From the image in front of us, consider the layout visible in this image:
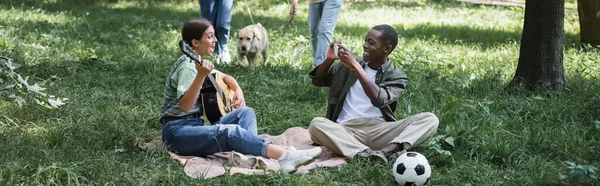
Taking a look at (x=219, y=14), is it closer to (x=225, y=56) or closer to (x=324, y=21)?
(x=225, y=56)

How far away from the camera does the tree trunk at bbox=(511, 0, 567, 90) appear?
7223 mm

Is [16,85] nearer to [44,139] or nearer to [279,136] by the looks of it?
[44,139]

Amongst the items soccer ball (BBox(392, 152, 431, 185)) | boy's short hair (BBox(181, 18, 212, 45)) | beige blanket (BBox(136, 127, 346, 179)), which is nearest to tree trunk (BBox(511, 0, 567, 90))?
beige blanket (BBox(136, 127, 346, 179))

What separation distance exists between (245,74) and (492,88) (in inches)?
105

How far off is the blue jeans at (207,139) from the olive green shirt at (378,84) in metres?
0.69

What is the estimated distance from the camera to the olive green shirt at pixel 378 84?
202 inches

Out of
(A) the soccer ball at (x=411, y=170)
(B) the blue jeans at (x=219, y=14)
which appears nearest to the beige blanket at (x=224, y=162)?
(A) the soccer ball at (x=411, y=170)

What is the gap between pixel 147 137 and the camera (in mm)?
5660

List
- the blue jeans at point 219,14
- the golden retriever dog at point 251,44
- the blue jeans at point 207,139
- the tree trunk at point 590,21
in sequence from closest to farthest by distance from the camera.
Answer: the blue jeans at point 207,139 < the golden retriever dog at point 251,44 < the blue jeans at point 219,14 < the tree trunk at point 590,21

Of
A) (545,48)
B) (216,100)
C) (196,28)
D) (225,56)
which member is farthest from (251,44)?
(196,28)

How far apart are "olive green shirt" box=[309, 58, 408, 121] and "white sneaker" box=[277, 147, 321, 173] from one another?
581 mm

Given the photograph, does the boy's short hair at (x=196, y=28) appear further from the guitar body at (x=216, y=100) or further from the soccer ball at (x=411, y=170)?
the soccer ball at (x=411, y=170)

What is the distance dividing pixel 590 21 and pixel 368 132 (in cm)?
649

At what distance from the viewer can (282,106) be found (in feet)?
22.4
